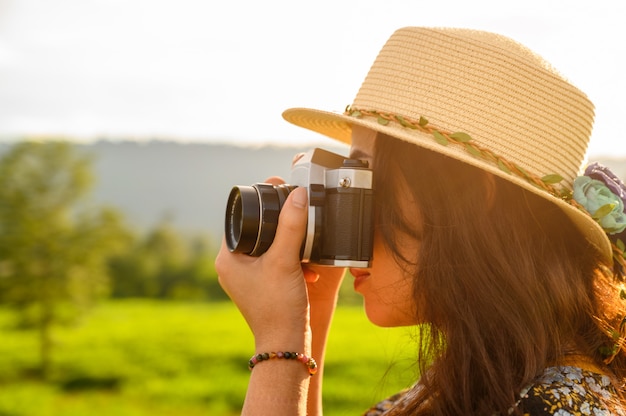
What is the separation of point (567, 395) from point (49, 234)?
11.0 feet

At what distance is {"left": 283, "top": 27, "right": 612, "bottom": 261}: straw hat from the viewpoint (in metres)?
1.21

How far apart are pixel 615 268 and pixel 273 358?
2.19 feet

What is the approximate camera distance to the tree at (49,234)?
3.84 meters

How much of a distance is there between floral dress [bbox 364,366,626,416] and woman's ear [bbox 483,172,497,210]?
295 mm

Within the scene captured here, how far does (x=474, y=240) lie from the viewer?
121 centimetres

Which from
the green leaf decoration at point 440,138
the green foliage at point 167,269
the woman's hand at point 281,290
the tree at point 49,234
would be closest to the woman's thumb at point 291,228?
the woman's hand at point 281,290

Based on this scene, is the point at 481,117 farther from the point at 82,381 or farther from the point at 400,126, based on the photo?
the point at 82,381

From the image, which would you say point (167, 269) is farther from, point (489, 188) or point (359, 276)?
point (489, 188)

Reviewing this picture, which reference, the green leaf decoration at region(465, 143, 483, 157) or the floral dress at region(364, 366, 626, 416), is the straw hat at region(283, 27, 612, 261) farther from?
the floral dress at region(364, 366, 626, 416)

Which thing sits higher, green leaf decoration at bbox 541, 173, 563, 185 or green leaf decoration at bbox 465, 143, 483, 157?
green leaf decoration at bbox 465, 143, 483, 157

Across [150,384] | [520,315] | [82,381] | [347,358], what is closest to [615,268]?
[520,315]

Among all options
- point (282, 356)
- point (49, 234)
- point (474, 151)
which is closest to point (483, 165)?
point (474, 151)

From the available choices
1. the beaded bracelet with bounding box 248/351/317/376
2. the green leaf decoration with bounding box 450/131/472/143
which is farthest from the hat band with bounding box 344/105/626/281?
the beaded bracelet with bounding box 248/351/317/376

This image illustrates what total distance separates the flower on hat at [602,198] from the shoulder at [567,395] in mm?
287
